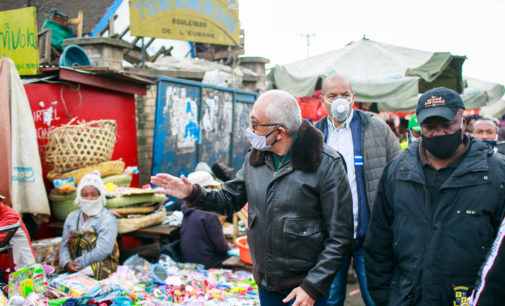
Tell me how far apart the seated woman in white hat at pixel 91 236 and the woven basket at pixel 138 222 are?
13.8 inches

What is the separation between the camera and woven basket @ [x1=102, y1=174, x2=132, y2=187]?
5.11 metres

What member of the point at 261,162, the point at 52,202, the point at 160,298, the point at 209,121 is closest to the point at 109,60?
the point at 209,121

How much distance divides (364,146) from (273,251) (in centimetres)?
115

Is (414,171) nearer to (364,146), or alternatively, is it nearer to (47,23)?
(364,146)

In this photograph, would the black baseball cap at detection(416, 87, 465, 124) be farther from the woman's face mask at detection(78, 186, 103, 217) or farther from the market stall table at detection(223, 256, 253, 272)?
the woman's face mask at detection(78, 186, 103, 217)

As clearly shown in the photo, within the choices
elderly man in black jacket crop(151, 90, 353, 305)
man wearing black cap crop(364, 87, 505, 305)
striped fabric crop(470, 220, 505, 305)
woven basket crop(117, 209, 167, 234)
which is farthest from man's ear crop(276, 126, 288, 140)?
woven basket crop(117, 209, 167, 234)

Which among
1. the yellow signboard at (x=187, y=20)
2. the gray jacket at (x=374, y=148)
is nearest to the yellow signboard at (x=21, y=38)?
the yellow signboard at (x=187, y=20)

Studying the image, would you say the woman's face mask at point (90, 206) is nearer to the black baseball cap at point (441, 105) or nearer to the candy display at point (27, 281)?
the candy display at point (27, 281)

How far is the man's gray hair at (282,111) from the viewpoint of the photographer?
223 cm

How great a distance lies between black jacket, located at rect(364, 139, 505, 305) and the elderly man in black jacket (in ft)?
0.99

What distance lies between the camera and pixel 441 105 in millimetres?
1915

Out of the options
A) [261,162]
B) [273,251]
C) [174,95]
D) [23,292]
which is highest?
[174,95]

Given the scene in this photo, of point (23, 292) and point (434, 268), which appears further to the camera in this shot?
point (23, 292)

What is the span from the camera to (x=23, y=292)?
310 centimetres
